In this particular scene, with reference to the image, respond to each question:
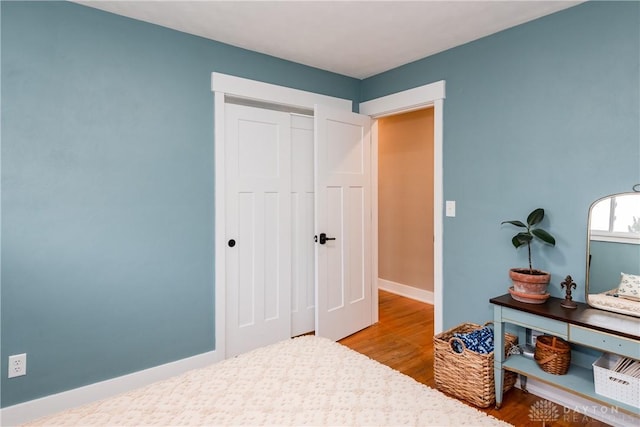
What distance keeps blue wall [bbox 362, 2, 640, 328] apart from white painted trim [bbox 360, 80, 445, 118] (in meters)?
0.08

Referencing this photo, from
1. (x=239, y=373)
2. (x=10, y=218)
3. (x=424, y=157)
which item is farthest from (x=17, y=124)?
(x=424, y=157)

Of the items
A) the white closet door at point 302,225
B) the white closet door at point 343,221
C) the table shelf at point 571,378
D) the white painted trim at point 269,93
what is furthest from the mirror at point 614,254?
the white painted trim at point 269,93

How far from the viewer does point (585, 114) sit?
84.0 inches

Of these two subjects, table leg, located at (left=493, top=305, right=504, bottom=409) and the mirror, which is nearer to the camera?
the mirror

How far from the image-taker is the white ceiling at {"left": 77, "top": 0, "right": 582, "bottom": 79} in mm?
2154

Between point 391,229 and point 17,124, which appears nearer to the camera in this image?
point 17,124

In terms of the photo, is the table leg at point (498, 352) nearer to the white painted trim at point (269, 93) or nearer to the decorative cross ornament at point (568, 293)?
the decorative cross ornament at point (568, 293)

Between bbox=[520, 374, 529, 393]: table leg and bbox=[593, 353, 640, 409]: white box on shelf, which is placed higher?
bbox=[593, 353, 640, 409]: white box on shelf

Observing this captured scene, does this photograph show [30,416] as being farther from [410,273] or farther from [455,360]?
[410,273]

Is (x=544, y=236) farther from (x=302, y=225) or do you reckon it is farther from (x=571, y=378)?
(x=302, y=225)

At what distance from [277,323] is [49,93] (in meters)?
2.30

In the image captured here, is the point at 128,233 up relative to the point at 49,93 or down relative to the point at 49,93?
down

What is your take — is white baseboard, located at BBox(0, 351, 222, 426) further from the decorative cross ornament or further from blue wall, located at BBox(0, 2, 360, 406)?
the decorative cross ornament

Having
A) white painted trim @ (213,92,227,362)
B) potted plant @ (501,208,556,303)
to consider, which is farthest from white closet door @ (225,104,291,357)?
potted plant @ (501,208,556,303)
